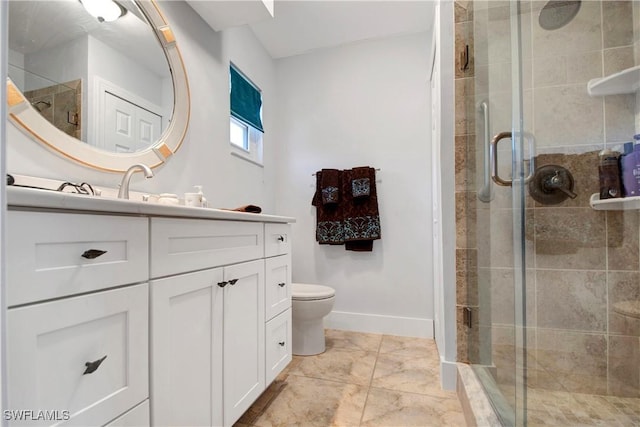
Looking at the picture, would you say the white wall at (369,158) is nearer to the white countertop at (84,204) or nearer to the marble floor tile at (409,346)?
the marble floor tile at (409,346)

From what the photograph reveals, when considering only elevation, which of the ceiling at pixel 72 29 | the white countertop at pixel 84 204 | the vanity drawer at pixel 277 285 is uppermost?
the ceiling at pixel 72 29

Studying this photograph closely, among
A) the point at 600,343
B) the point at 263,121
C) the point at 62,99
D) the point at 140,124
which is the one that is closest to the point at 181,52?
the point at 140,124

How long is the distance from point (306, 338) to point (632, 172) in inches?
74.5

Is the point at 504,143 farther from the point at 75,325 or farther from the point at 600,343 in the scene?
the point at 75,325

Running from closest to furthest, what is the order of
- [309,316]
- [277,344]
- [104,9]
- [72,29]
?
1. [72,29]
2. [104,9]
3. [277,344]
4. [309,316]

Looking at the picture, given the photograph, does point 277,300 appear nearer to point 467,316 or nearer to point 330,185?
point 467,316

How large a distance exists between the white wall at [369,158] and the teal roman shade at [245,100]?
13.8 inches

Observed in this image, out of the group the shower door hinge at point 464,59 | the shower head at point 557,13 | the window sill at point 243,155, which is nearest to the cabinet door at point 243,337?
the window sill at point 243,155

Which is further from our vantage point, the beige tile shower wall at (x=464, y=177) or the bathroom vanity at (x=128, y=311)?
the beige tile shower wall at (x=464, y=177)

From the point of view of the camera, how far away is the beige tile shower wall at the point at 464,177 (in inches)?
61.4

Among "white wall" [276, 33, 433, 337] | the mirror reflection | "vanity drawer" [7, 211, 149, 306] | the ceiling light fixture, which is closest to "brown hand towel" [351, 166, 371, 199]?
"white wall" [276, 33, 433, 337]

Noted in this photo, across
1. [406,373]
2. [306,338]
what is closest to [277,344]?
[306,338]

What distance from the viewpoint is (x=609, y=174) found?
Answer: 1.38 meters

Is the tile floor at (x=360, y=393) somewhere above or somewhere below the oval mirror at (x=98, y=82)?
below
